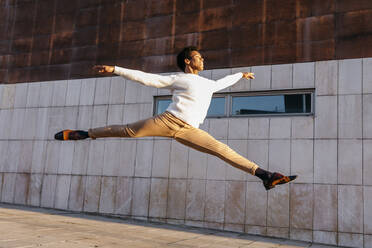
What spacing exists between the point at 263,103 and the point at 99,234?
5746mm

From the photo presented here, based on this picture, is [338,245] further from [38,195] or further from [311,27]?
[38,195]

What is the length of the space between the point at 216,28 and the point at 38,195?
8.18m

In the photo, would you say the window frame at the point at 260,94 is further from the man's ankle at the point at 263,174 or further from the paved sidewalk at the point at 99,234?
the man's ankle at the point at 263,174

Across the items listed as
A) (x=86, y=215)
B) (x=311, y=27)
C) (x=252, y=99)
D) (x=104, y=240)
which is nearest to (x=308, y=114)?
Result: (x=252, y=99)

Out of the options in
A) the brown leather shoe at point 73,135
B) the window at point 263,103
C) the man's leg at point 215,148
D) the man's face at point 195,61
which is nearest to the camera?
the man's leg at point 215,148

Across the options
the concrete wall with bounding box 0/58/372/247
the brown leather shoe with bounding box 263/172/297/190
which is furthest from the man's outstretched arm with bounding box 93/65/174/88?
the concrete wall with bounding box 0/58/372/247

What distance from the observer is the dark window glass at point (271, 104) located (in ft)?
37.5

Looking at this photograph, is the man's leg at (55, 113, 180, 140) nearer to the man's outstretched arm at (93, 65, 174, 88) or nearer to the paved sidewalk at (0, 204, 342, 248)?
the man's outstretched arm at (93, 65, 174, 88)

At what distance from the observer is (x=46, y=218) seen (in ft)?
37.7

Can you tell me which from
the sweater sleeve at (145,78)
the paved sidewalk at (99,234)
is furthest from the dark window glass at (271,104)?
the sweater sleeve at (145,78)

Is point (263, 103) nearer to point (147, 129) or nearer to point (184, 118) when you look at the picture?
point (184, 118)

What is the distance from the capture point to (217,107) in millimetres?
12453

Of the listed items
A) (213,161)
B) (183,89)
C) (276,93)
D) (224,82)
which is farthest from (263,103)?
(183,89)

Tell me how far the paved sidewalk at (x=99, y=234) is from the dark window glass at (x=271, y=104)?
3453 millimetres
